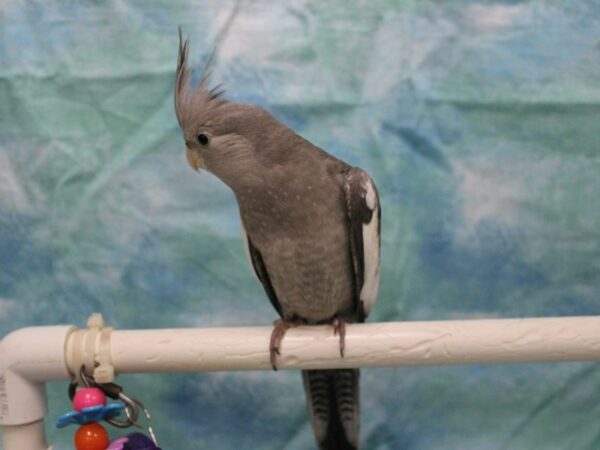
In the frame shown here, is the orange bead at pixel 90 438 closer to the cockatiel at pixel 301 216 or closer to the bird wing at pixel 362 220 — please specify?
the cockatiel at pixel 301 216

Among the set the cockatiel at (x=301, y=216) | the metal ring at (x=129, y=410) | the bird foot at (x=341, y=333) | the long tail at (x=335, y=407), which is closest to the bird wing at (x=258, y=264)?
the cockatiel at (x=301, y=216)

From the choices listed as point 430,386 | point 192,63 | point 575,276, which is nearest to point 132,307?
point 192,63

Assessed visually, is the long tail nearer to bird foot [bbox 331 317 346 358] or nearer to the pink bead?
bird foot [bbox 331 317 346 358]

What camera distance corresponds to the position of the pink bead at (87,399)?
33.3 inches

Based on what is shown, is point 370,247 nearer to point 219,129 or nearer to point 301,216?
point 301,216

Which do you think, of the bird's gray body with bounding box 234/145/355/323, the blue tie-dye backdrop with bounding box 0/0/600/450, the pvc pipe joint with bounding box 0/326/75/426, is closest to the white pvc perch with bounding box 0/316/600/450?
the pvc pipe joint with bounding box 0/326/75/426

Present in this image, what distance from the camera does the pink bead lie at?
85 centimetres

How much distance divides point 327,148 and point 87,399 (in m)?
0.78

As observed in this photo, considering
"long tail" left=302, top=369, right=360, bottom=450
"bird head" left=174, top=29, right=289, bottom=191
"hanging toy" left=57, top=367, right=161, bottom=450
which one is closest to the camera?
"hanging toy" left=57, top=367, right=161, bottom=450

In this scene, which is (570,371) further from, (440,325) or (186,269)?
(186,269)

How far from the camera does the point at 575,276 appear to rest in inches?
57.7

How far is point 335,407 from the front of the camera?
1193 millimetres

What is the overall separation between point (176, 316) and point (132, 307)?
9 centimetres

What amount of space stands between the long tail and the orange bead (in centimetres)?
43
